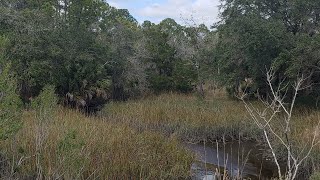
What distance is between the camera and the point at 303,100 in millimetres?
15117

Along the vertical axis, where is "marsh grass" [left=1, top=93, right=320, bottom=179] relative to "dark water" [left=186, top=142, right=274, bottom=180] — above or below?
above

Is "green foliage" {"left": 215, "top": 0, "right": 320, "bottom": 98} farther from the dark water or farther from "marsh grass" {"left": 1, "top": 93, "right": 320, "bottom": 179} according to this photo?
the dark water

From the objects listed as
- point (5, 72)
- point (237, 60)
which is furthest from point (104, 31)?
point (5, 72)

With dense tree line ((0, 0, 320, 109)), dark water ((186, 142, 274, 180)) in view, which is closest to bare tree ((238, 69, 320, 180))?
dark water ((186, 142, 274, 180))


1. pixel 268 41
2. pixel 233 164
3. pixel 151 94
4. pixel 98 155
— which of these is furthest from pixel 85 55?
pixel 98 155

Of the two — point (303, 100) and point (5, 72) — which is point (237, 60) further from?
point (5, 72)

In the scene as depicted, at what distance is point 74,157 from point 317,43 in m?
9.50

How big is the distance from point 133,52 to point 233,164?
12.1m

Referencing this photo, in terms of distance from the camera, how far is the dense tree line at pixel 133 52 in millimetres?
13711

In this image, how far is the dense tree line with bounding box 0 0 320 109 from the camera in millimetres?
13711

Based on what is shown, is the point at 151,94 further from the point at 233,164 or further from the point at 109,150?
the point at 109,150

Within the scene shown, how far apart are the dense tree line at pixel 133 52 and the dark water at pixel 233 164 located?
289cm

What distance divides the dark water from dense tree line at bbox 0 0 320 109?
2.89 m

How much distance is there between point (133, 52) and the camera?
2038 centimetres
